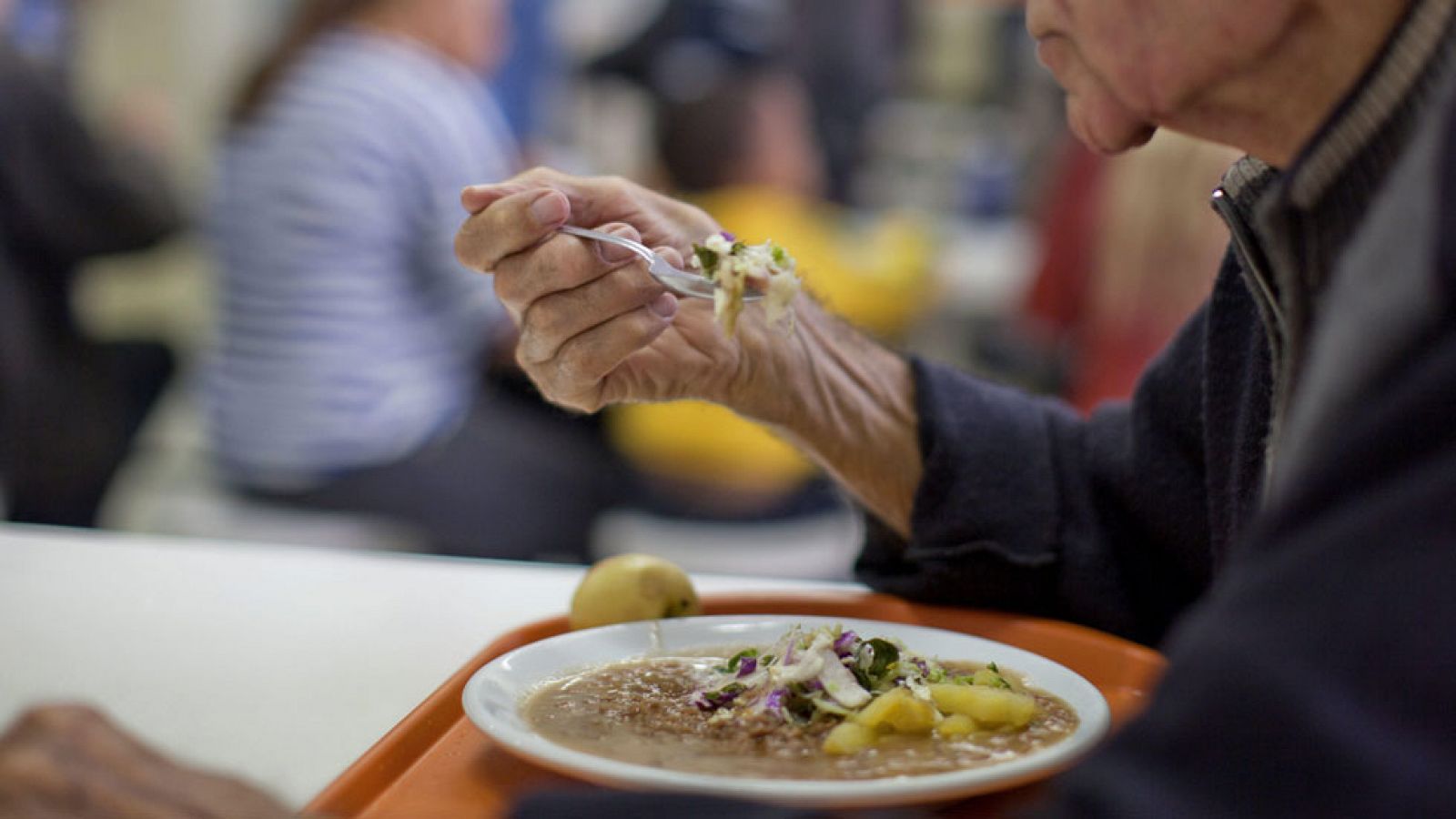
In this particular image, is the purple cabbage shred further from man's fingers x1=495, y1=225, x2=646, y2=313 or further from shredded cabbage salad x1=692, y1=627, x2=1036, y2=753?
man's fingers x1=495, y1=225, x2=646, y2=313

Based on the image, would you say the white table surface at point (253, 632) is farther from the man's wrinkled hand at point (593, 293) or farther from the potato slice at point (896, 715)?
the potato slice at point (896, 715)

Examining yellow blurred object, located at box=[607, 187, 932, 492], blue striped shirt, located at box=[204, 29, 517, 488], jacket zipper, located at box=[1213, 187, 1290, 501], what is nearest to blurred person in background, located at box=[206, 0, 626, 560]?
blue striped shirt, located at box=[204, 29, 517, 488]

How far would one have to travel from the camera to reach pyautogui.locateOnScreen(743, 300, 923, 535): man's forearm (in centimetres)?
120

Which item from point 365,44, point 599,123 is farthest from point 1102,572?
point 599,123

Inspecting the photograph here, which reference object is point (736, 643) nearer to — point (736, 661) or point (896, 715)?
point (736, 661)

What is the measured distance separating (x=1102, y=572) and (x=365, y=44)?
1.74 meters

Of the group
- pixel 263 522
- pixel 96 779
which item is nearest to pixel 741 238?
pixel 263 522

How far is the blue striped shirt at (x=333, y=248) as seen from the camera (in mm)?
2443

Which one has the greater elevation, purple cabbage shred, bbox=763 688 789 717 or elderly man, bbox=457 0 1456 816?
elderly man, bbox=457 0 1456 816

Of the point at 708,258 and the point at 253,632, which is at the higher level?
the point at 708,258

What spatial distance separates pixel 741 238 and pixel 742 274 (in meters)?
1.31

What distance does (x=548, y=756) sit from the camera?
30.2 inches

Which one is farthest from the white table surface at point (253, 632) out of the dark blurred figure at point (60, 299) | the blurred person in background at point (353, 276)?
the dark blurred figure at point (60, 299)

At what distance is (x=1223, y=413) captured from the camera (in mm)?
1068
